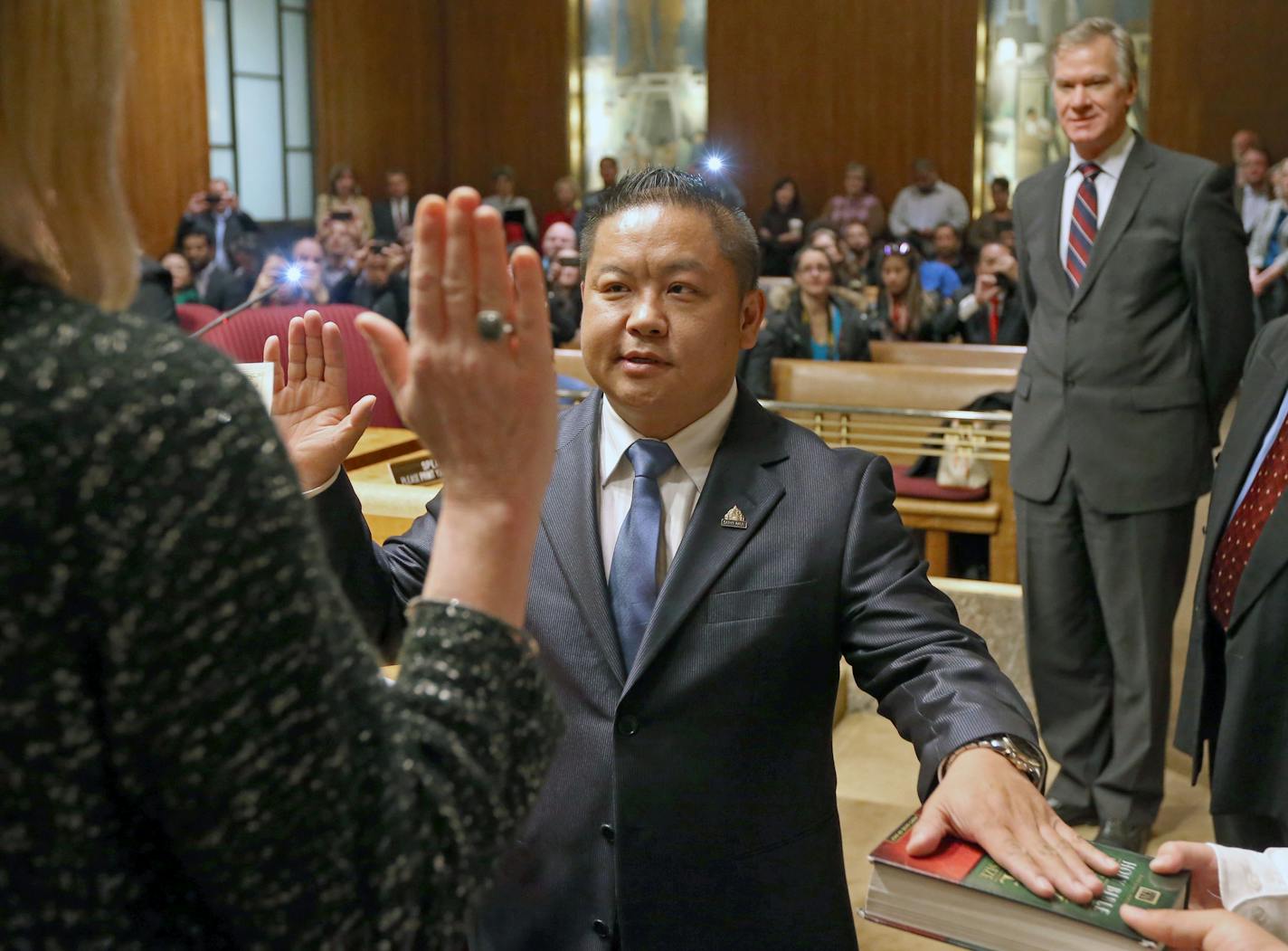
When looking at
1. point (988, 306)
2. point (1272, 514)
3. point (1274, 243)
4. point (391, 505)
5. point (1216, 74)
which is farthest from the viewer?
point (1216, 74)

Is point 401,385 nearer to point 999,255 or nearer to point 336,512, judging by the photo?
point 336,512

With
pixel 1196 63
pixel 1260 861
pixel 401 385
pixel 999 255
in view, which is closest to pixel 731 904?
pixel 1260 861

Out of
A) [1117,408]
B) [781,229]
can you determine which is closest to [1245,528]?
[1117,408]

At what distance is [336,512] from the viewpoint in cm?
150

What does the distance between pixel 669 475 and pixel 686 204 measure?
12.4 inches

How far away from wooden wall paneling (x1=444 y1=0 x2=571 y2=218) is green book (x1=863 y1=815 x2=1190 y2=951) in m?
13.8

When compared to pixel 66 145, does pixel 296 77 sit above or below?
above

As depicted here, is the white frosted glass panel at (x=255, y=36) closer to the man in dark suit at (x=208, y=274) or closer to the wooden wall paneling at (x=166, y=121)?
the wooden wall paneling at (x=166, y=121)

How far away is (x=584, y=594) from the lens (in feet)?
5.26

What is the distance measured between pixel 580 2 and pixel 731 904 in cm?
1367

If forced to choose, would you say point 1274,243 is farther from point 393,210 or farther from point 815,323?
point 393,210

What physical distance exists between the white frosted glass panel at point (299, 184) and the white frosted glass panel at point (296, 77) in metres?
0.12

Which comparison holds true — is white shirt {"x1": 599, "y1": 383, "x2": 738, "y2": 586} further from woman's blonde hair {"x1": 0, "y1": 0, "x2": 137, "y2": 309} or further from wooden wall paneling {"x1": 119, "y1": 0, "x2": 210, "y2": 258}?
wooden wall paneling {"x1": 119, "y1": 0, "x2": 210, "y2": 258}

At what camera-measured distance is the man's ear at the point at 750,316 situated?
1.77 meters
